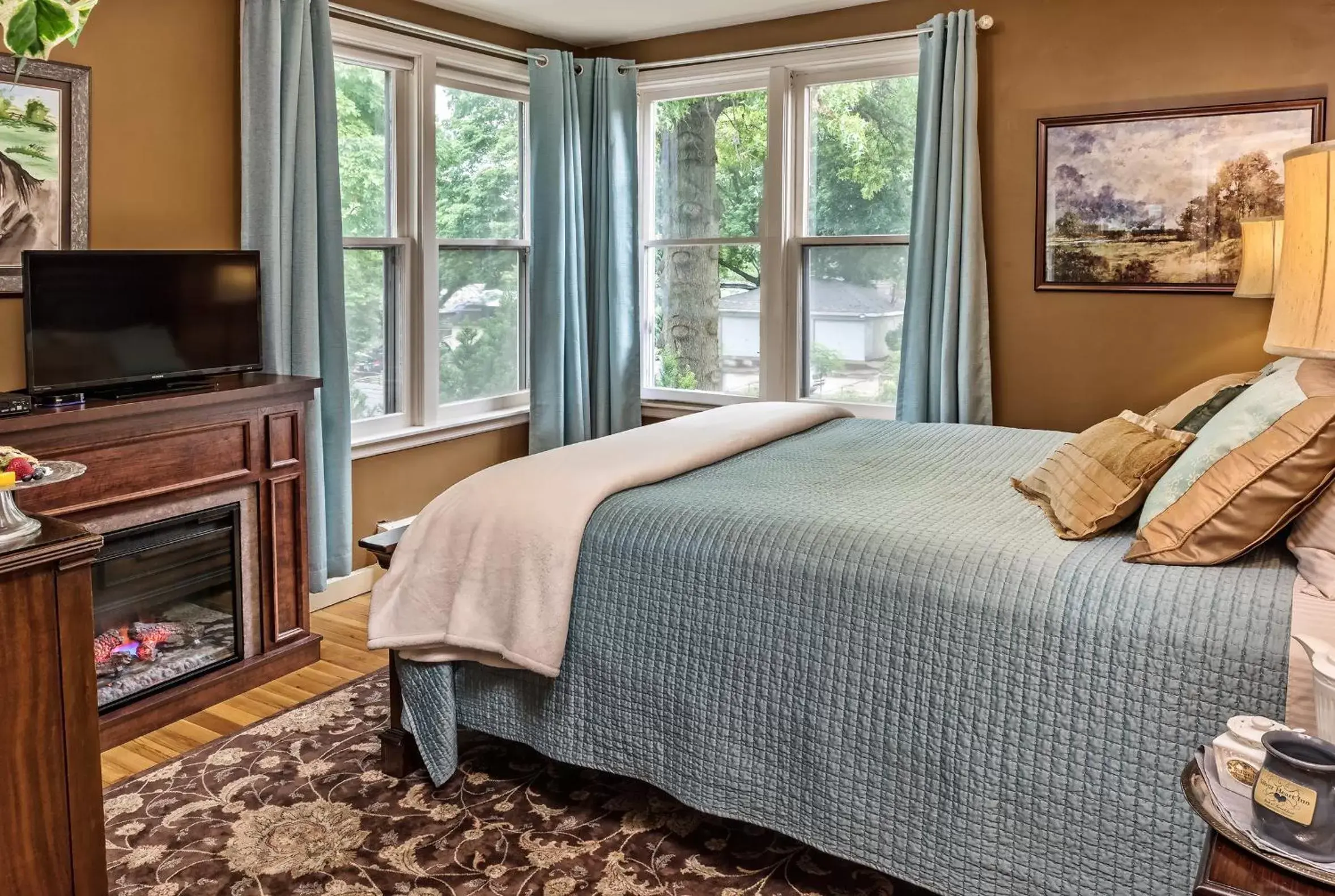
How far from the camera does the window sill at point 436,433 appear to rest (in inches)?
168

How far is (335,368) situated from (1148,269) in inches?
117

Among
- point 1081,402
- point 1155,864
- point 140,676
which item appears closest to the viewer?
point 1155,864

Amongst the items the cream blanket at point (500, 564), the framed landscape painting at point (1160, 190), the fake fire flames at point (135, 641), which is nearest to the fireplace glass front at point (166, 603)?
the fake fire flames at point (135, 641)

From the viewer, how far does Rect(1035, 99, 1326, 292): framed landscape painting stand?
3.70 m

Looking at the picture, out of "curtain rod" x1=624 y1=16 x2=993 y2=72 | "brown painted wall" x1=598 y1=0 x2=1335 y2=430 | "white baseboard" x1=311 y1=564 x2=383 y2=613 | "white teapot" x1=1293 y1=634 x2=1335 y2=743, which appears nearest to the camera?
"white teapot" x1=1293 y1=634 x2=1335 y2=743

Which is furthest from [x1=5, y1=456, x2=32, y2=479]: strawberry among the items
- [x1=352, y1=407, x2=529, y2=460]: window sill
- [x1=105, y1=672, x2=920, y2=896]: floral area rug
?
[x1=352, y1=407, x2=529, y2=460]: window sill

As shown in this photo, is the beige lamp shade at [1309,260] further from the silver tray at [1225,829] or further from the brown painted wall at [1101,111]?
the brown painted wall at [1101,111]

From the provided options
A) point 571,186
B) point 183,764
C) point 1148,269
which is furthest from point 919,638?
point 571,186

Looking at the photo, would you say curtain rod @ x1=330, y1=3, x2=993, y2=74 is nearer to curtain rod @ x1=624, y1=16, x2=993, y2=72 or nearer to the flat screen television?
curtain rod @ x1=624, y1=16, x2=993, y2=72

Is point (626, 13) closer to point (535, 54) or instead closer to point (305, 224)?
point (535, 54)

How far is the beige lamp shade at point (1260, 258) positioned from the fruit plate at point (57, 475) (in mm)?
3304

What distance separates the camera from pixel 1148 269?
3939mm

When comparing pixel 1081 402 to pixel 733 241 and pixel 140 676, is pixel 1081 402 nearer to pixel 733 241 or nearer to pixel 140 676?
pixel 733 241

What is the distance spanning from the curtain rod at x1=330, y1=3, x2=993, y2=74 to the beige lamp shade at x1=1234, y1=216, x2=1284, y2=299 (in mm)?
1302
